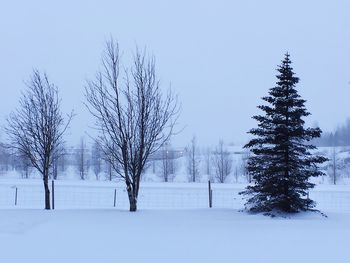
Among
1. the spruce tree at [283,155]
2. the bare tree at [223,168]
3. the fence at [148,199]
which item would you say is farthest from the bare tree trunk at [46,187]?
the bare tree at [223,168]

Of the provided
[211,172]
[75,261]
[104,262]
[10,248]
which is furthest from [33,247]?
[211,172]

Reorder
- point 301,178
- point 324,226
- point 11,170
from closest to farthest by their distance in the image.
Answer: point 324,226 → point 301,178 → point 11,170

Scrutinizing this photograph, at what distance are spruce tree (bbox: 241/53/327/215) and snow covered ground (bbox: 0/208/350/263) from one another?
178 centimetres

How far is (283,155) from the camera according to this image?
1237cm

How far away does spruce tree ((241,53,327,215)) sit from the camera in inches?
477

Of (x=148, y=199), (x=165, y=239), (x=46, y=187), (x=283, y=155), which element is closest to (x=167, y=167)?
(x=148, y=199)

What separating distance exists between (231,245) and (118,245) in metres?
2.27

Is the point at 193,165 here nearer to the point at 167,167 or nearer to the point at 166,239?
the point at 167,167

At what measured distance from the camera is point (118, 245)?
7.23 m

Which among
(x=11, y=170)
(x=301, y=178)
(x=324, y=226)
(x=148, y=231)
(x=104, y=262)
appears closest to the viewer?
(x=104, y=262)

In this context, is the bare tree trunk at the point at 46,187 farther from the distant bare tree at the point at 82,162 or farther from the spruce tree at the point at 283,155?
the distant bare tree at the point at 82,162

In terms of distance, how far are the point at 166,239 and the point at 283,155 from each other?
20.6 ft

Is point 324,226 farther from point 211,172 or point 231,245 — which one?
point 211,172

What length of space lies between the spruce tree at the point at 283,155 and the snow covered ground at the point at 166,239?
5.84 feet
